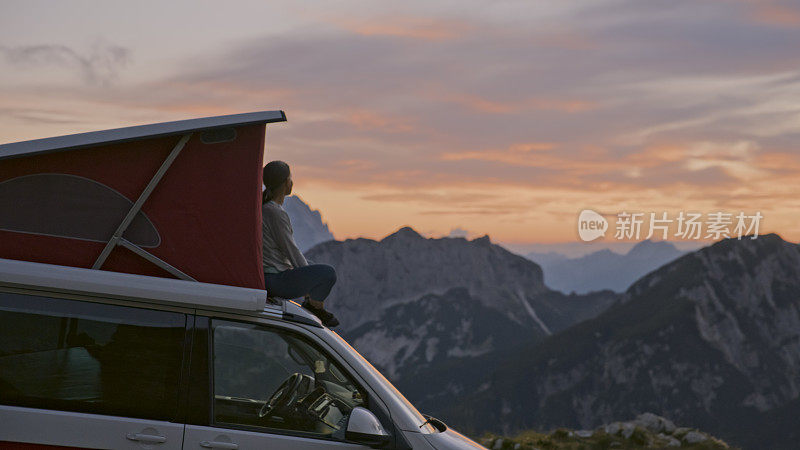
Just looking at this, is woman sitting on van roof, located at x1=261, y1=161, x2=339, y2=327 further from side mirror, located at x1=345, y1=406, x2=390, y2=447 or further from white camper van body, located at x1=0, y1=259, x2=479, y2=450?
side mirror, located at x1=345, y1=406, x2=390, y2=447

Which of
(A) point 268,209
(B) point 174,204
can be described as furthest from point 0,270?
(A) point 268,209

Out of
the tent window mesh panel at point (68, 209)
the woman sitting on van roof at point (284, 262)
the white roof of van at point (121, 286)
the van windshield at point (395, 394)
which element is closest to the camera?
the white roof of van at point (121, 286)

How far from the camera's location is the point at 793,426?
6531 inches

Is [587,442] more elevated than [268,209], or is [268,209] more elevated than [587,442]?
[268,209]

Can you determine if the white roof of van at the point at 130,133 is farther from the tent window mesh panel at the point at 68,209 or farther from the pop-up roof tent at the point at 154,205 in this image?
the tent window mesh panel at the point at 68,209

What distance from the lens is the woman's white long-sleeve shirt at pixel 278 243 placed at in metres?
5.95

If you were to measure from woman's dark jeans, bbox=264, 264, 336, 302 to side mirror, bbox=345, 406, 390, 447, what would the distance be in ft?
3.41

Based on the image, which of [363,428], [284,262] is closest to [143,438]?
[363,428]

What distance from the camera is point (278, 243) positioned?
6.00 m

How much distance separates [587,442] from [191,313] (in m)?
15.0

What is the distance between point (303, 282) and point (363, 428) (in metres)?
1.26

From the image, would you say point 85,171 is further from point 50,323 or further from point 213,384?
point 213,384

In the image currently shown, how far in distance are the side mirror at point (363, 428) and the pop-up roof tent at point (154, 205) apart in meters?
1.06

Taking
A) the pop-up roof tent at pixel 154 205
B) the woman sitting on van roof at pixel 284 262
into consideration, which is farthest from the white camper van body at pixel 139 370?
the woman sitting on van roof at pixel 284 262
